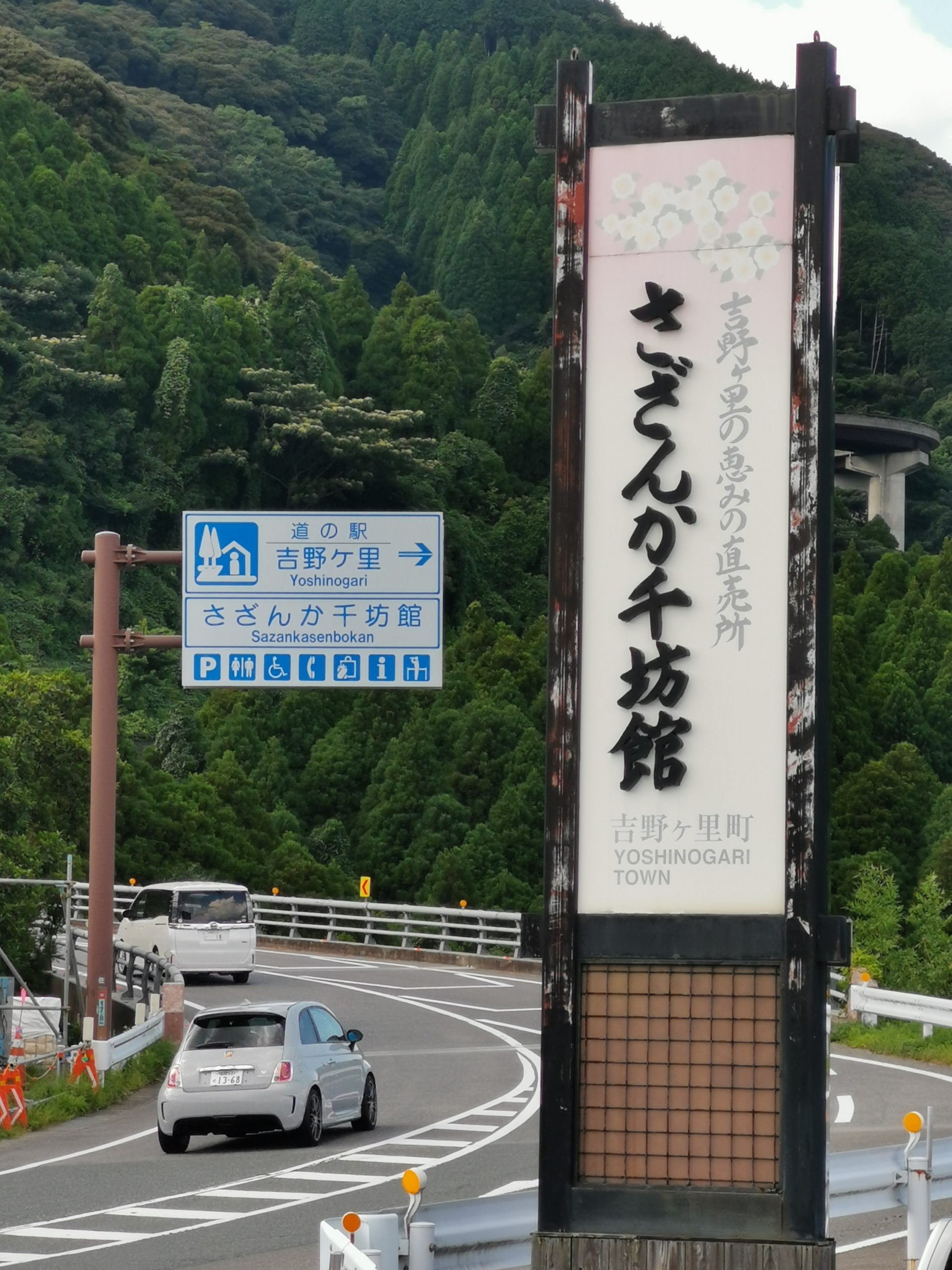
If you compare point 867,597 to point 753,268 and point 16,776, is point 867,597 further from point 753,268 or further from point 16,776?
point 753,268

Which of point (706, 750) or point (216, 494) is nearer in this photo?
point (706, 750)

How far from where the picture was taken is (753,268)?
973 centimetres

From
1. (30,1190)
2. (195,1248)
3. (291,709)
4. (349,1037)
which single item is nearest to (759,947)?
(195,1248)

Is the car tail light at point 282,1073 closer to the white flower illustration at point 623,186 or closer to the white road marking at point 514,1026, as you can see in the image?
the white road marking at point 514,1026

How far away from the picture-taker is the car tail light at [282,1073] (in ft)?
62.2

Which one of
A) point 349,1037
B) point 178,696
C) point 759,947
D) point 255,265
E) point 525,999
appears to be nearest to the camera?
point 759,947

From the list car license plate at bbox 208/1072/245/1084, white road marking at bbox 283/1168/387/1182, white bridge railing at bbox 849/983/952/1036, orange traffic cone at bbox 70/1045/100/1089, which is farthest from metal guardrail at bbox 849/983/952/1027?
white road marking at bbox 283/1168/387/1182

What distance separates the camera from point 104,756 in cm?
2481

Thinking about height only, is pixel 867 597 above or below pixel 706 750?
above

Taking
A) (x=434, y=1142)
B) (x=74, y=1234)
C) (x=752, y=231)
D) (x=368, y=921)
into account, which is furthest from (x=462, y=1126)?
(x=368, y=921)

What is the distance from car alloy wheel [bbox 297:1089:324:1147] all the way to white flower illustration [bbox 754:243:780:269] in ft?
38.4

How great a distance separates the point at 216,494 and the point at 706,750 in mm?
86421

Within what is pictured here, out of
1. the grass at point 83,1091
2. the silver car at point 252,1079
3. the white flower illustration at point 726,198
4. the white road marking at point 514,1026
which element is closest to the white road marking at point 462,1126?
the silver car at point 252,1079

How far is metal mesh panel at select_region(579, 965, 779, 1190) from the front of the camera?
30.6 ft
